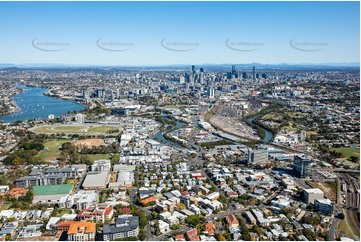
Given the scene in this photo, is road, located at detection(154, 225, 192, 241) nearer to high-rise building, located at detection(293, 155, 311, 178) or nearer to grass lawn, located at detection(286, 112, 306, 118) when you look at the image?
high-rise building, located at detection(293, 155, 311, 178)

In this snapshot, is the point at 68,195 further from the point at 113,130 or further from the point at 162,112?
the point at 162,112

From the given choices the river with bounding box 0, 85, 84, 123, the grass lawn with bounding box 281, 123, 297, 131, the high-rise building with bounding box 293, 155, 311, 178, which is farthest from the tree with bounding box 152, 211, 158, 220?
the river with bounding box 0, 85, 84, 123

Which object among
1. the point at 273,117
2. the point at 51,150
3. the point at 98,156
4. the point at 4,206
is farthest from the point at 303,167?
the point at 273,117

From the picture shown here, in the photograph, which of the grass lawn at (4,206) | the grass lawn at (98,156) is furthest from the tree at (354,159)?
the grass lawn at (4,206)

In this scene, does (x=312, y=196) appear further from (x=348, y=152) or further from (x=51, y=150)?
(x=51, y=150)

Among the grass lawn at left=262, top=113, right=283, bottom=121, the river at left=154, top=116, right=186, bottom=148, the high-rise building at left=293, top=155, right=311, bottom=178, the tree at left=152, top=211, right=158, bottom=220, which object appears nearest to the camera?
the tree at left=152, top=211, right=158, bottom=220
